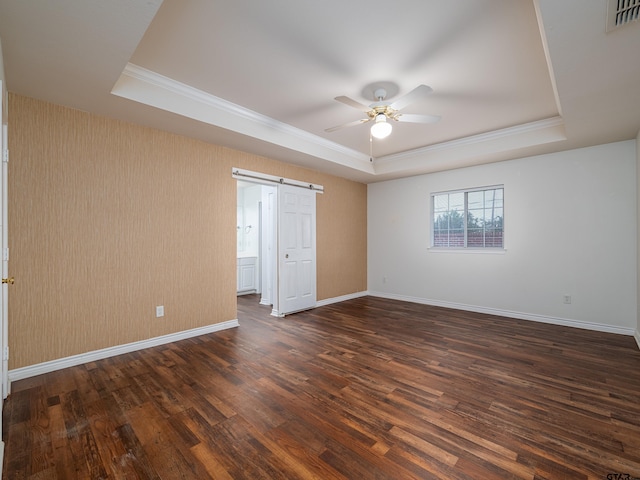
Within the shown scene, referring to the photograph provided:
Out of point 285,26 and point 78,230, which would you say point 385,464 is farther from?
point 78,230

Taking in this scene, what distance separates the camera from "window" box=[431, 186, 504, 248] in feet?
16.2

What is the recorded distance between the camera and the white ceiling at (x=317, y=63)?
1.87 m

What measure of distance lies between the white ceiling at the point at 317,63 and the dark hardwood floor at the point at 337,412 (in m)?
2.53

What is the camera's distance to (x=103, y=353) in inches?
119

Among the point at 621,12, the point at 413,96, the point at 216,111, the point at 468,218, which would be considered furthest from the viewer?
the point at 468,218

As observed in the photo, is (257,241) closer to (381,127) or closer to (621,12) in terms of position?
(381,127)

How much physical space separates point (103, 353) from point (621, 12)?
15.9 ft

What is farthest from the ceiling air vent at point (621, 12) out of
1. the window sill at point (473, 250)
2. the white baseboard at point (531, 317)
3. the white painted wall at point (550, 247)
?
the white baseboard at point (531, 317)

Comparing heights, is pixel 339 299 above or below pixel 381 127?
below

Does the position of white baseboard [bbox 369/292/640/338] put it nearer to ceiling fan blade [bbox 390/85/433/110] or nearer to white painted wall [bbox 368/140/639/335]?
white painted wall [bbox 368/140/639/335]

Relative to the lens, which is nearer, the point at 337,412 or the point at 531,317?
the point at 337,412

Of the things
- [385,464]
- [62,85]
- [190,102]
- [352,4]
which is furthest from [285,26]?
[385,464]

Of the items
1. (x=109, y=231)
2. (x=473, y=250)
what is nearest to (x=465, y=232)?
(x=473, y=250)

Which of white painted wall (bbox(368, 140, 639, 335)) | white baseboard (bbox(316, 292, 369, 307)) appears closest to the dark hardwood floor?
white painted wall (bbox(368, 140, 639, 335))
